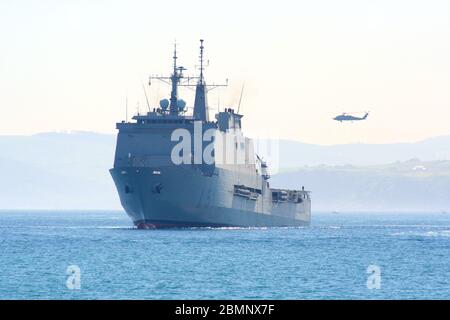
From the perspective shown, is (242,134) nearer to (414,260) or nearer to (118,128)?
(118,128)

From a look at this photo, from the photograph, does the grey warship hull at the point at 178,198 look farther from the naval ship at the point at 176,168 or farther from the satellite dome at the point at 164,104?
the satellite dome at the point at 164,104

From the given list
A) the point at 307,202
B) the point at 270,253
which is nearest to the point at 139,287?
the point at 270,253

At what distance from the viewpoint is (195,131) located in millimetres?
85750

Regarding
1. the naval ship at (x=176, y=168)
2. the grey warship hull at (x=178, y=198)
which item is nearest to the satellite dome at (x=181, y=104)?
the naval ship at (x=176, y=168)

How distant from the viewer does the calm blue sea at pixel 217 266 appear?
44.4m

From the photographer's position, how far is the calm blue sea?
4444 centimetres

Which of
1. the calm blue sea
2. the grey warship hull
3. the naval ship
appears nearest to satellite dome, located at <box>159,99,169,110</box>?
the naval ship

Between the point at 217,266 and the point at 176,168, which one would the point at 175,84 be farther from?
the point at 217,266

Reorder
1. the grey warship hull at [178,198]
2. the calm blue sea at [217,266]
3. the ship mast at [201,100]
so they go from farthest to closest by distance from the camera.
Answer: the ship mast at [201,100]
the grey warship hull at [178,198]
the calm blue sea at [217,266]

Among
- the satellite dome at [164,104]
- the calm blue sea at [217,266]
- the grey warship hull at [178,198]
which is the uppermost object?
the satellite dome at [164,104]

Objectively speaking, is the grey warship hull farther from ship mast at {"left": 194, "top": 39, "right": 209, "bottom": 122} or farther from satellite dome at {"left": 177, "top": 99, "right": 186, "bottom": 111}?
ship mast at {"left": 194, "top": 39, "right": 209, "bottom": 122}

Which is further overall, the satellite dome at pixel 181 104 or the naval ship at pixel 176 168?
the satellite dome at pixel 181 104
